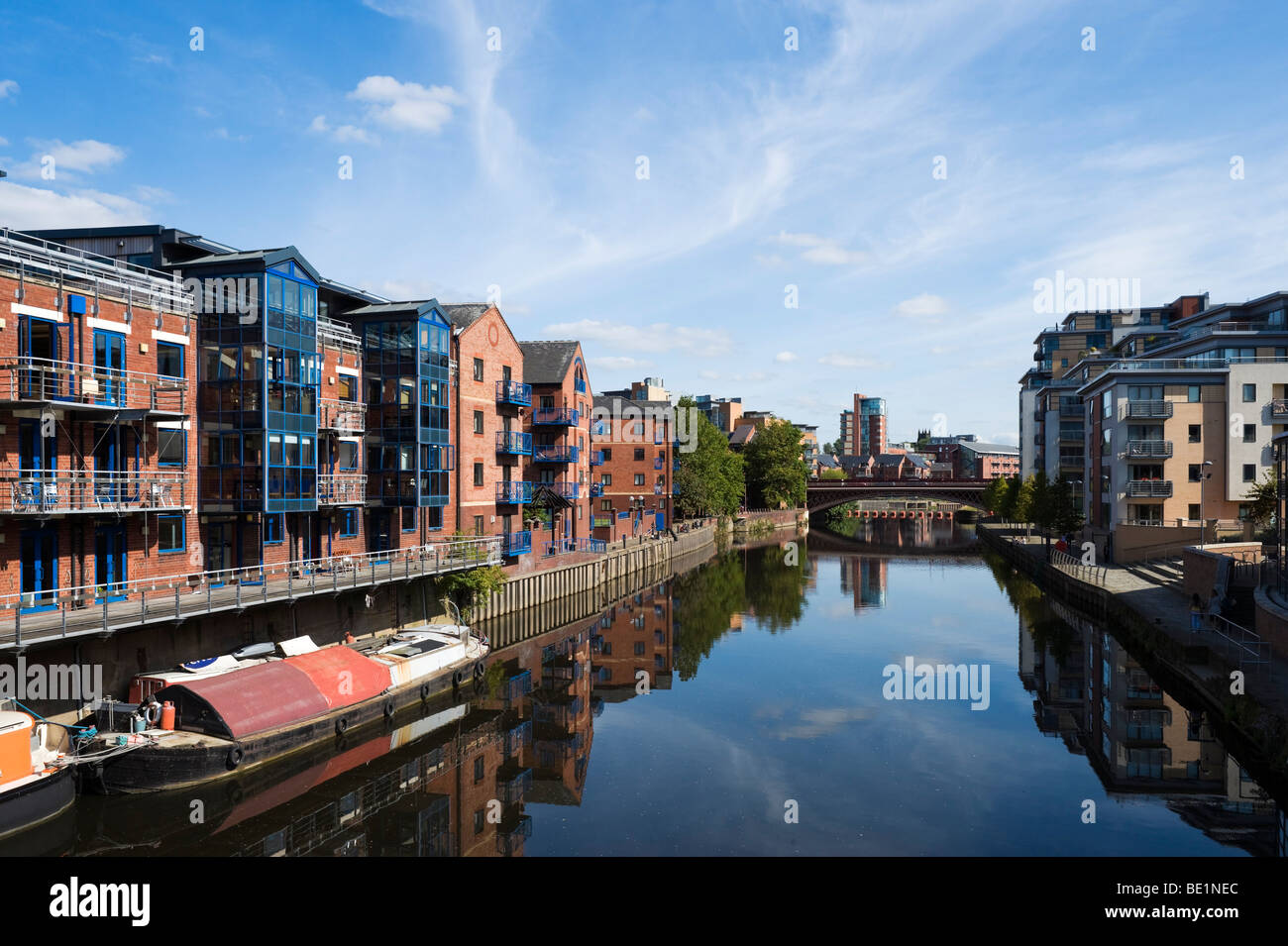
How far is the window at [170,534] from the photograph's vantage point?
28.1m

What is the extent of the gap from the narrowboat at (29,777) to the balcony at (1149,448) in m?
62.1

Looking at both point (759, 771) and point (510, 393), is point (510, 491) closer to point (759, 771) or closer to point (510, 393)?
point (510, 393)

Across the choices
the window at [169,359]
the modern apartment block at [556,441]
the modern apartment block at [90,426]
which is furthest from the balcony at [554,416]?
the window at [169,359]

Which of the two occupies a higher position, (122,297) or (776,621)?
(122,297)

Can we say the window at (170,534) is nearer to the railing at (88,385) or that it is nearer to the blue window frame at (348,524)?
the railing at (88,385)

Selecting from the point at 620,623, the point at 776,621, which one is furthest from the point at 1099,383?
the point at 620,623

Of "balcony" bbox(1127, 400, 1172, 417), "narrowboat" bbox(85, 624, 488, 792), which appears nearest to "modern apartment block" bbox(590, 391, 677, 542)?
"balcony" bbox(1127, 400, 1172, 417)

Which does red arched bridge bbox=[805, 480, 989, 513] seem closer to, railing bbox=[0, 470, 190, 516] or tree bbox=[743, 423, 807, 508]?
tree bbox=[743, 423, 807, 508]

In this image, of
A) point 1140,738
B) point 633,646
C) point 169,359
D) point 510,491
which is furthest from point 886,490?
point 169,359

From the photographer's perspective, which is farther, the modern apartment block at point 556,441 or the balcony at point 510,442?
the modern apartment block at point 556,441

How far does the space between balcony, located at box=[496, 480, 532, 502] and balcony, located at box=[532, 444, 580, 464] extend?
32.6ft

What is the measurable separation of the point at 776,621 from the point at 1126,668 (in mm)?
18969

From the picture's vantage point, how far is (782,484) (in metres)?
120
